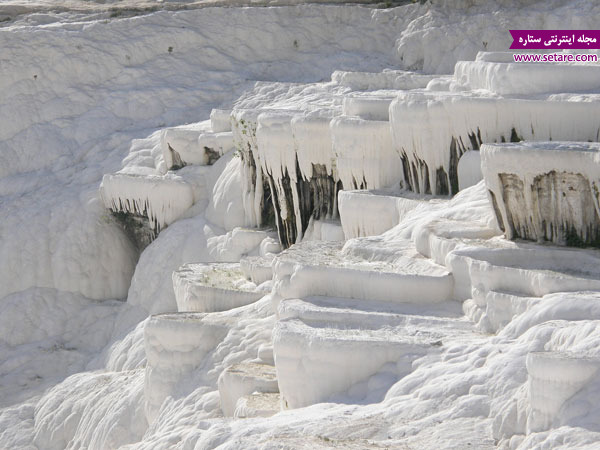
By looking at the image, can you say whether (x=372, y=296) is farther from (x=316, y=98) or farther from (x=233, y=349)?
(x=316, y=98)

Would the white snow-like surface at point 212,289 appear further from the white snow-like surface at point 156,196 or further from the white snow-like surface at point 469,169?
the white snow-like surface at point 156,196

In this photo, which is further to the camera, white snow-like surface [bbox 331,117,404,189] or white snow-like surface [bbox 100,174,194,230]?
white snow-like surface [bbox 100,174,194,230]

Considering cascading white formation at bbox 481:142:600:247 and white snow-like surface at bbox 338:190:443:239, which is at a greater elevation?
cascading white formation at bbox 481:142:600:247

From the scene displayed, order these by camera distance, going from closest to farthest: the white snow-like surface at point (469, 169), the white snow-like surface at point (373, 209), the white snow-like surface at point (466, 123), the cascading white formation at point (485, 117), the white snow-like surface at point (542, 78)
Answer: the white snow-like surface at point (466, 123) → the cascading white formation at point (485, 117) → the white snow-like surface at point (542, 78) → the white snow-like surface at point (469, 169) → the white snow-like surface at point (373, 209)

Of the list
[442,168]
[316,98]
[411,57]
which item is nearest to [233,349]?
[442,168]

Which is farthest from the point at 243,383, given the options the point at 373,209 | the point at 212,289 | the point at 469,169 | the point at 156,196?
the point at 156,196

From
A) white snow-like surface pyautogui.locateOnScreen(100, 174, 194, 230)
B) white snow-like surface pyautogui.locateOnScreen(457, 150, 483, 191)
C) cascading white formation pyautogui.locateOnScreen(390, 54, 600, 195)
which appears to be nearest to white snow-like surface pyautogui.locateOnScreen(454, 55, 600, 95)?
cascading white formation pyautogui.locateOnScreen(390, 54, 600, 195)

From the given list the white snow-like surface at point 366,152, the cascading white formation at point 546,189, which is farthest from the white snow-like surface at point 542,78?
the cascading white formation at point 546,189

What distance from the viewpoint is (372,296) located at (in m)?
14.3

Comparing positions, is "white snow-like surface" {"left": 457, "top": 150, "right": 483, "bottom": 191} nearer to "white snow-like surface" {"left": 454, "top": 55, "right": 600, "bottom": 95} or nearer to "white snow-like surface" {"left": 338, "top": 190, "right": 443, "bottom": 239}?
"white snow-like surface" {"left": 338, "top": 190, "right": 443, "bottom": 239}

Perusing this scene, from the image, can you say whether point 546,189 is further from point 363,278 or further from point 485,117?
point 485,117

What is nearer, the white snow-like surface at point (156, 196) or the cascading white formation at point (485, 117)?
the cascading white formation at point (485, 117)

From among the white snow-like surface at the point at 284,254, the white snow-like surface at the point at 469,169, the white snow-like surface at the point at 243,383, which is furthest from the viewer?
the white snow-like surface at the point at 469,169

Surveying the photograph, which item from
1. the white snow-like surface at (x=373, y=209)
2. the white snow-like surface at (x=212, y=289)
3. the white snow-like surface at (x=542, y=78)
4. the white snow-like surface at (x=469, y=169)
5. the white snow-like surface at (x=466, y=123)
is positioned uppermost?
the white snow-like surface at (x=542, y=78)
